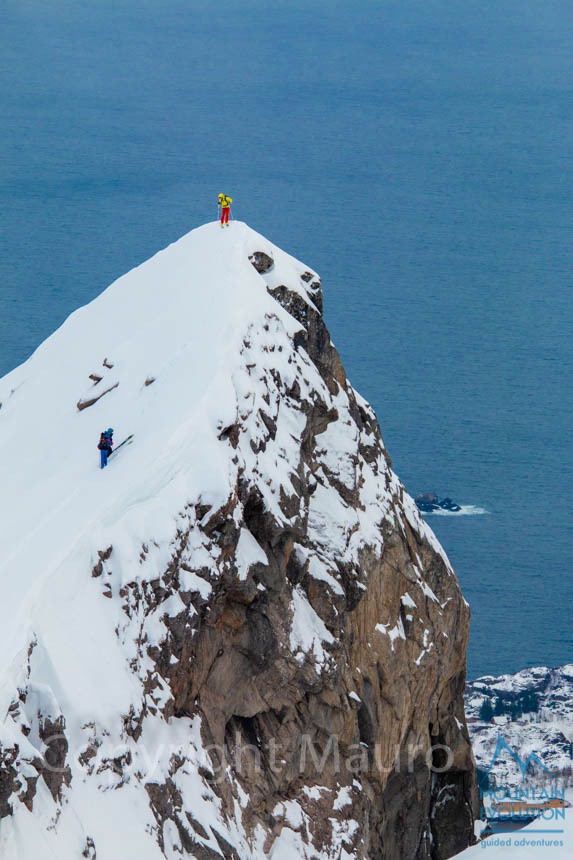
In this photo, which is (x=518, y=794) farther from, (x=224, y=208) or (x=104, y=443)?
(x=104, y=443)

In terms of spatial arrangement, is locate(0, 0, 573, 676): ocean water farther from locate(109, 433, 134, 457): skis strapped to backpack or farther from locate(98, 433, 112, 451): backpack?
locate(98, 433, 112, 451): backpack

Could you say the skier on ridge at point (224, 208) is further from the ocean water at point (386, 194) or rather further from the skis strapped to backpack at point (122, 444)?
the ocean water at point (386, 194)

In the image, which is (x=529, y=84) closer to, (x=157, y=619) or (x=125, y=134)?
(x=125, y=134)

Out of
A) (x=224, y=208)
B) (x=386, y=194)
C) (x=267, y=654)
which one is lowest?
(x=267, y=654)

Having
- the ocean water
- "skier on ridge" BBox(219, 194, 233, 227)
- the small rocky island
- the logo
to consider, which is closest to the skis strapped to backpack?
"skier on ridge" BBox(219, 194, 233, 227)

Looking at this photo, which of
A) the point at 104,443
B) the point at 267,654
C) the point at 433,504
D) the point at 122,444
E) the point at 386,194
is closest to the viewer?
the point at 267,654

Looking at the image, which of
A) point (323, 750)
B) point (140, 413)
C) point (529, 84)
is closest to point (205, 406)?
point (140, 413)

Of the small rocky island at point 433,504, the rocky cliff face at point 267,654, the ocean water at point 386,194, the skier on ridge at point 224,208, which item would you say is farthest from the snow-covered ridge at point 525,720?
the skier on ridge at point 224,208

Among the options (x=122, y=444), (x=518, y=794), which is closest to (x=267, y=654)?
(x=122, y=444)
